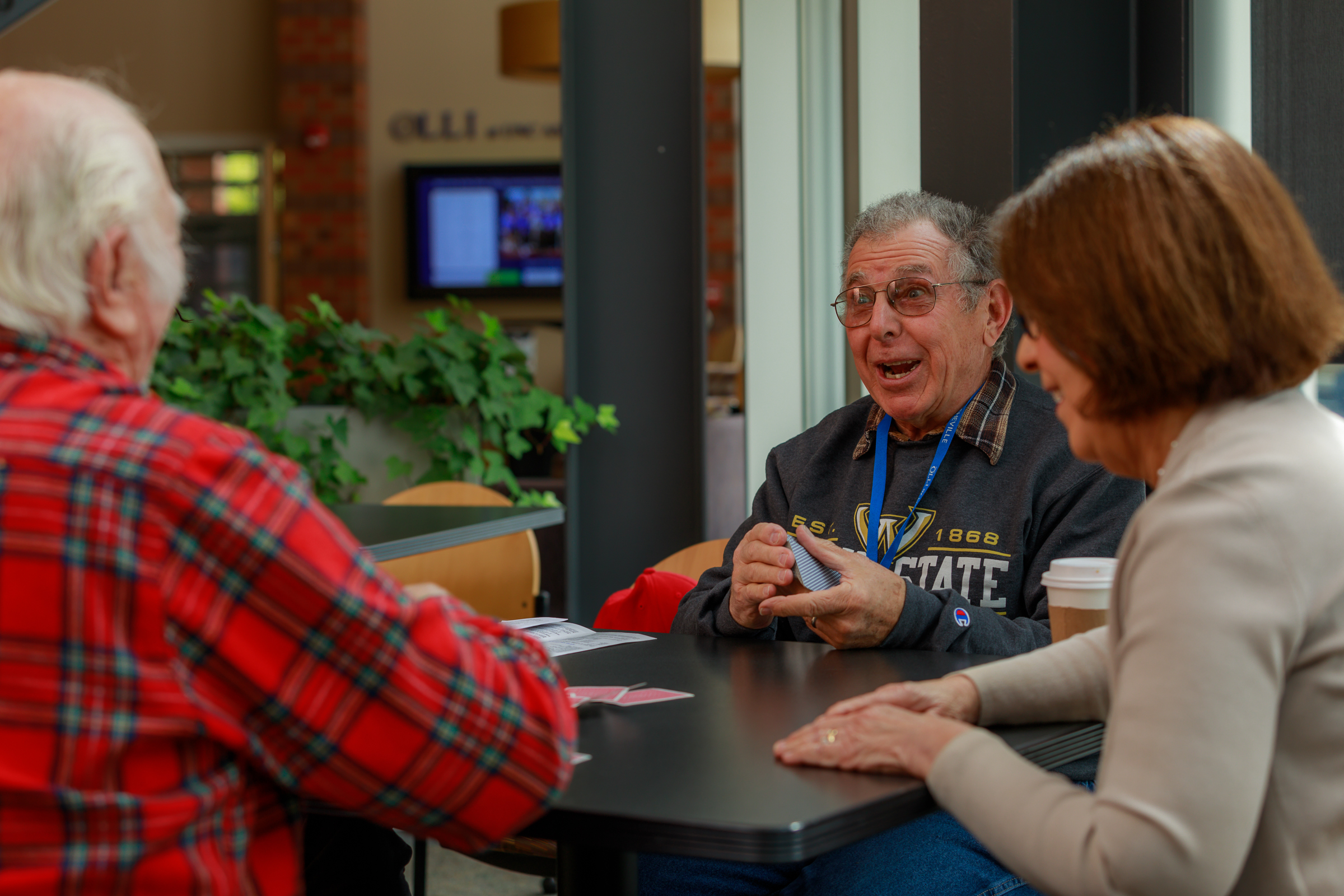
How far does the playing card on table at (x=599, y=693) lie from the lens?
121 cm

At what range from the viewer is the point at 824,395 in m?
3.47

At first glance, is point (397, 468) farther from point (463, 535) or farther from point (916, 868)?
point (916, 868)

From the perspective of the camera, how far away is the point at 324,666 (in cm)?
75

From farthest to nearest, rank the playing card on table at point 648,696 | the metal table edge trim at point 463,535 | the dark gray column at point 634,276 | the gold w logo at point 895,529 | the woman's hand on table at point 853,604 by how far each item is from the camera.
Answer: the dark gray column at point 634,276 < the metal table edge trim at point 463,535 < the gold w logo at point 895,529 < the woman's hand on table at point 853,604 < the playing card on table at point 648,696

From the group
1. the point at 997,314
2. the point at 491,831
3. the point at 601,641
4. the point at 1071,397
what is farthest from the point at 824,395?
the point at 491,831

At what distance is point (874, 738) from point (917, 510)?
791 mm

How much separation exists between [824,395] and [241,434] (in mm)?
2773

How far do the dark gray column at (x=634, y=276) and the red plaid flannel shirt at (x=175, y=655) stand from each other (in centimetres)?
291

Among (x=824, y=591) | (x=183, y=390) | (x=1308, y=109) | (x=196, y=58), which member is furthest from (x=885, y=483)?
(x=196, y=58)

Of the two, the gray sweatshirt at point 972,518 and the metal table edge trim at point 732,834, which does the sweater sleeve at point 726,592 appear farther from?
the metal table edge trim at point 732,834

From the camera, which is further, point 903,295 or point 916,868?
point 903,295

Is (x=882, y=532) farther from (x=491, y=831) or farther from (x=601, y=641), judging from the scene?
(x=491, y=831)

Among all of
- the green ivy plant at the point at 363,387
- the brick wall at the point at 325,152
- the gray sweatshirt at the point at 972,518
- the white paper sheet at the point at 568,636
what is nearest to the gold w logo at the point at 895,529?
the gray sweatshirt at the point at 972,518

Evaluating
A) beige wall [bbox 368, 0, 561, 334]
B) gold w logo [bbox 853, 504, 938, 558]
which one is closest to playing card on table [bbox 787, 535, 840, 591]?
gold w logo [bbox 853, 504, 938, 558]
